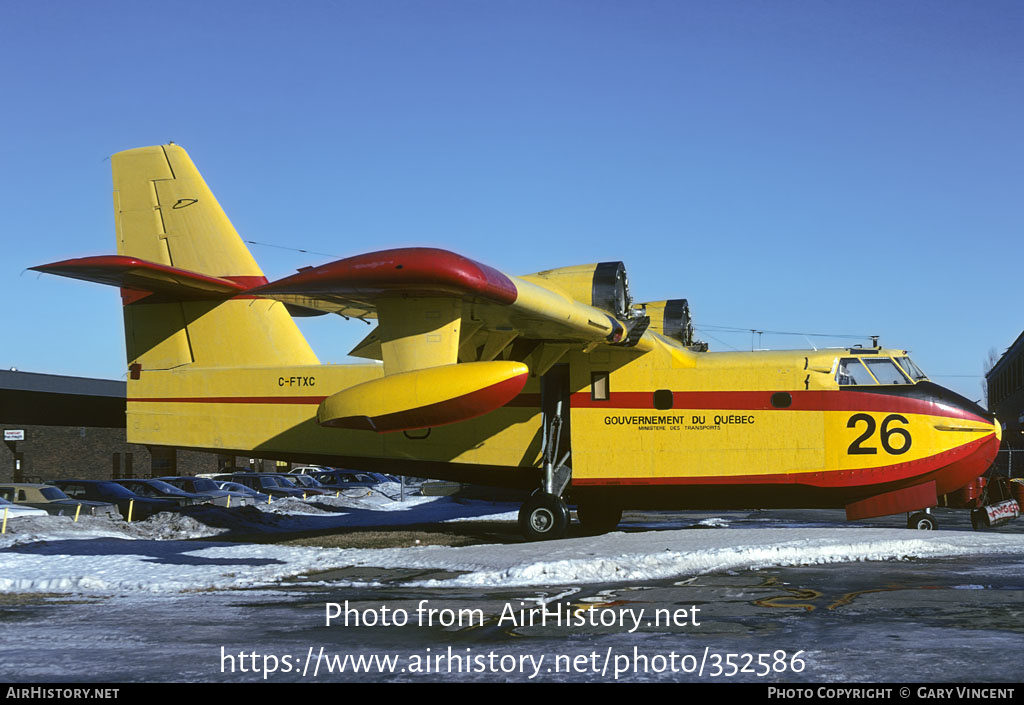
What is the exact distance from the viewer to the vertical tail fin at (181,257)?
66.6 ft

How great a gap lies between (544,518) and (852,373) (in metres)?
6.61

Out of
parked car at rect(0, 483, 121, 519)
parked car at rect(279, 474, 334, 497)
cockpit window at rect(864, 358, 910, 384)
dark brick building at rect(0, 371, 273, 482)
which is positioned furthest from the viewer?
dark brick building at rect(0, 371, 273, 482)

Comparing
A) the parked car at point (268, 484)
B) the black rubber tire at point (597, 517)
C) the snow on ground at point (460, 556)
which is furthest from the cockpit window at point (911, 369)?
the parked car at point (268, 484)

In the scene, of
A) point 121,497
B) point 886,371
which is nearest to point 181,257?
point 121,497

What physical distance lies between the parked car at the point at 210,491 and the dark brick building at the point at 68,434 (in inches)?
374

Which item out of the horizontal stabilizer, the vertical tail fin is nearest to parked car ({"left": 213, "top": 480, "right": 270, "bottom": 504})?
the vertical tail fin

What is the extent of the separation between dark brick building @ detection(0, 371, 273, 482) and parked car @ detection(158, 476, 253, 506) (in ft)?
31.1

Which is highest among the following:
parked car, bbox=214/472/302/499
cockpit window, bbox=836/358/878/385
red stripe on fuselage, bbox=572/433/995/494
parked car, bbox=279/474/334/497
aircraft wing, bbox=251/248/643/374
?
aircraft wing, bbox=251/248/643/374

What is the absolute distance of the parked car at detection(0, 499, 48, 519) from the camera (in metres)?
21.7

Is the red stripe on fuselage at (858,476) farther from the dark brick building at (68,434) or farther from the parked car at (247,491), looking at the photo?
the dark brick building at (68,434)

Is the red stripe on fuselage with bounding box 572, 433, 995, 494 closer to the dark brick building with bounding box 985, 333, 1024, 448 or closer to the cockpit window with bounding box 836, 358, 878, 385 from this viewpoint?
the cockpit window with bounding box 836, 358, 878, 385

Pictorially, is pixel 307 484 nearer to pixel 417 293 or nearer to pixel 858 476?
pixel 858 476
